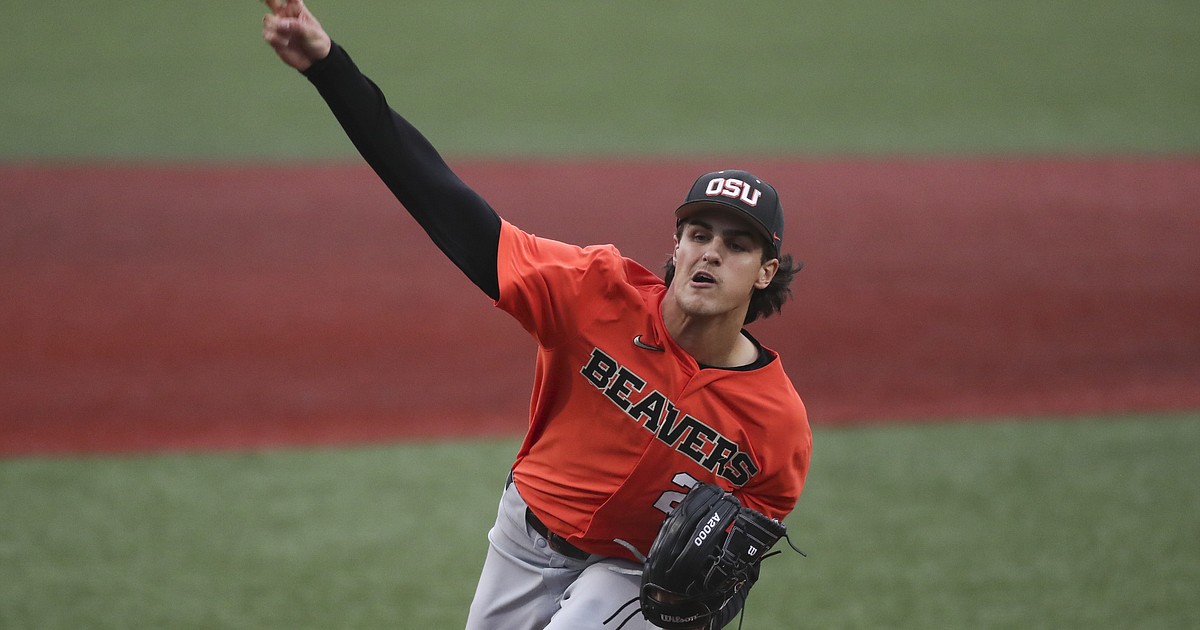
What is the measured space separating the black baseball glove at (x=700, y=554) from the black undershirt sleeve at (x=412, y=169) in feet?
2.51

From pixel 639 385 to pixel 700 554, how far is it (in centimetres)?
49

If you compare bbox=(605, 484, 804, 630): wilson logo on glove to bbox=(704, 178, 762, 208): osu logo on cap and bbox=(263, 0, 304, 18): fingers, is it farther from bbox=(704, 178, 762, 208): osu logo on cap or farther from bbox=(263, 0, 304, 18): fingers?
bbox=(263, 0, 304, 18): fingers

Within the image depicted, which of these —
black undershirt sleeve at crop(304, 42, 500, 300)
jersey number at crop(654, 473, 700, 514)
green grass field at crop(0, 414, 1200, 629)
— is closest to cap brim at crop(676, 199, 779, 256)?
black undershirt sleeve at crop(304, 42, 500, 300)

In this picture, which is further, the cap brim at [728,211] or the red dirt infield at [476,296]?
the red dirt infield at [476,296]

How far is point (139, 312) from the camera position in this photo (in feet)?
28.7

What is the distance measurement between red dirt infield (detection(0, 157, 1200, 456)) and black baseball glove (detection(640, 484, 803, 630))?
161 inches

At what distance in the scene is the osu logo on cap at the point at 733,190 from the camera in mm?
3430

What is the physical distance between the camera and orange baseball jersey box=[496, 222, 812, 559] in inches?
136

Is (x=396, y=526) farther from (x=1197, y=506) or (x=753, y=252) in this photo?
(x=1197, y=506)

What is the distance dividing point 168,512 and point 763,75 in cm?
1102

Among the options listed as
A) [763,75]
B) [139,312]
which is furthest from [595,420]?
[763,75]

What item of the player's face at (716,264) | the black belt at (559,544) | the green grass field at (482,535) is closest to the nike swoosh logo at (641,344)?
the player's face at (716,264)

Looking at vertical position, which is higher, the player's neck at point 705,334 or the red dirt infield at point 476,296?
the red dirt infield at point 476,296

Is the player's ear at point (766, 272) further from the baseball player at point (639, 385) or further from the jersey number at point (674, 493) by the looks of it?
the jersey number at point (674, 493)
